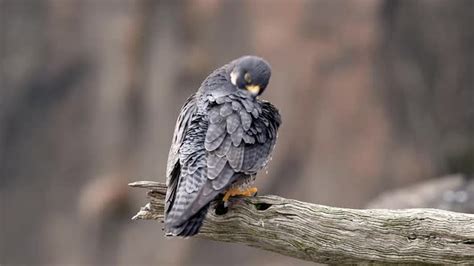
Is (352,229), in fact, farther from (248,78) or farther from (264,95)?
(264,95)

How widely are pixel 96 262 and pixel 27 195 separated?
1112 mm

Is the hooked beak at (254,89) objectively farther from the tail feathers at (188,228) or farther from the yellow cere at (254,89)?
the tail feathers at (188,228)

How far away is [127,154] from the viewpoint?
30.9ft

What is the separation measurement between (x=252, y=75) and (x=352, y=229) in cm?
96

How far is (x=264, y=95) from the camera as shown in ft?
29.3

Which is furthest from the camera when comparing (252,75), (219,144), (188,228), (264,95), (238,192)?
(264,95)

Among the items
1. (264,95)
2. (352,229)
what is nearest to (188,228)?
(352,229)

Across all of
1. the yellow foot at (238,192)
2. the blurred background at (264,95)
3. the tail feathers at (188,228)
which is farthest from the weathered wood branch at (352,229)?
the blurred background at (264,95)

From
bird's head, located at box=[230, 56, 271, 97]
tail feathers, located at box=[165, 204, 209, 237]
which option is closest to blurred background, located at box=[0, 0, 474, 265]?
bird's head, located at box=[230, 56, 271, 97]

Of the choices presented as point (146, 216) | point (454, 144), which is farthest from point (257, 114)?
point (454, 144)

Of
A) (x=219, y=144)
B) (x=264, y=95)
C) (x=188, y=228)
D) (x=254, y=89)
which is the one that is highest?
(x=264, y=95)

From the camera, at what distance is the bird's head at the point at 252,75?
4.44 metres

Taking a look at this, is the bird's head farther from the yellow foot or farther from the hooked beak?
the yellow foot

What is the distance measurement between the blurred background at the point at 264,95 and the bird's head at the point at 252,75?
4.49 m
